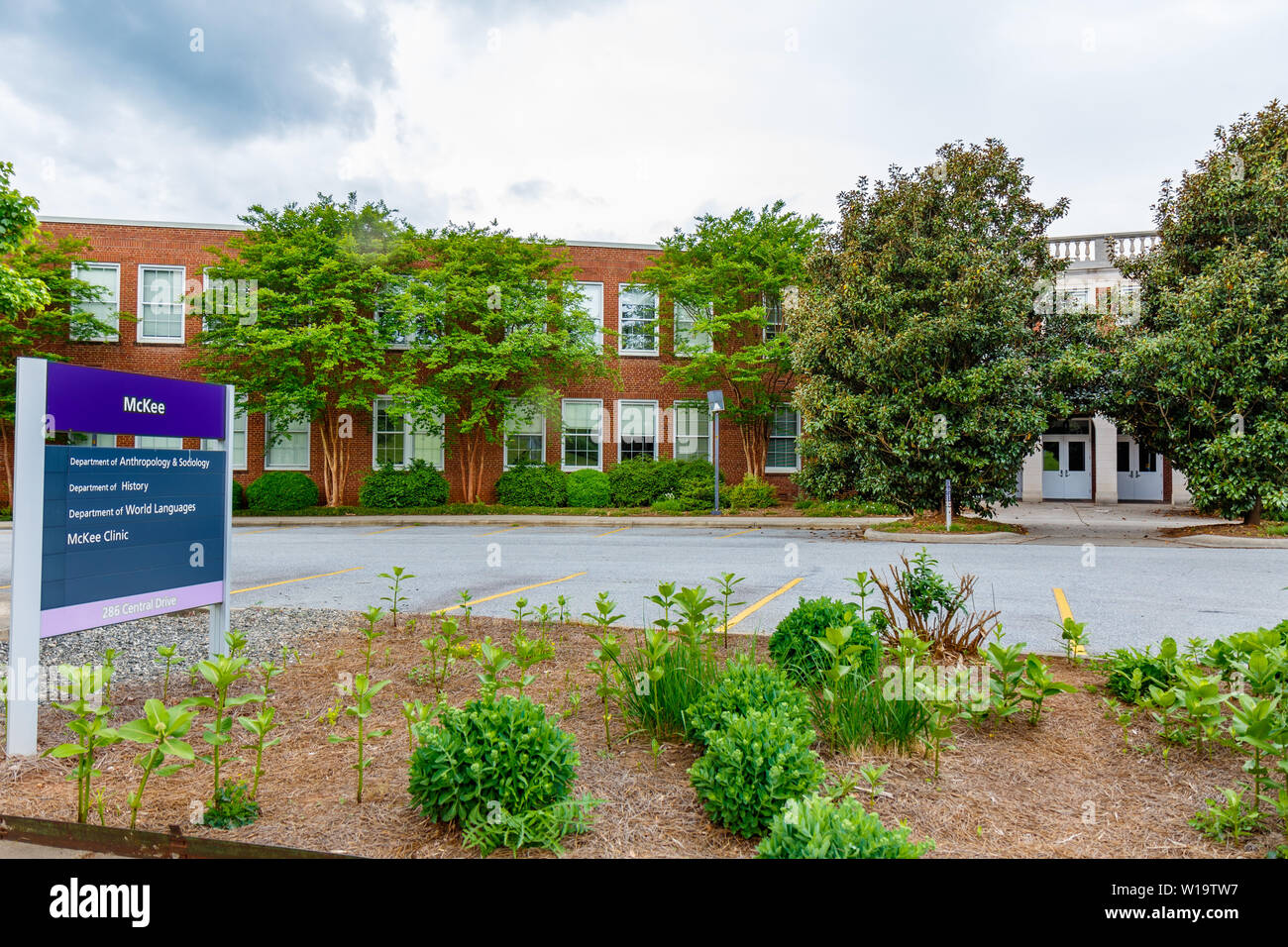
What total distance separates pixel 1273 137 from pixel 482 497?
73.9ft

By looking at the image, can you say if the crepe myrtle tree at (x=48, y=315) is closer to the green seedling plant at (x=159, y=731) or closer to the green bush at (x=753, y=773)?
the green seedling plant at (x=159, y=731)

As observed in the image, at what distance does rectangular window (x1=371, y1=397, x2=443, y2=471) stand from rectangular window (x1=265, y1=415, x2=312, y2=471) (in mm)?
2265

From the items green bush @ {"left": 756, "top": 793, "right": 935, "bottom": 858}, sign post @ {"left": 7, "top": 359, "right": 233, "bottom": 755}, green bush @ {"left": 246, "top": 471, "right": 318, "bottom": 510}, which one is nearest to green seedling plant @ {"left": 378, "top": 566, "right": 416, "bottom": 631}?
sign post @ {"left": 7, "top": 359, "right": 233, "bottom": 755}

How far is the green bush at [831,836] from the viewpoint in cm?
222

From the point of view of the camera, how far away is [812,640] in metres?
4.15

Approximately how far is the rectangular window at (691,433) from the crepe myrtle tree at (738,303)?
916 millimetres

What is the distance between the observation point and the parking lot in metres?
7.43

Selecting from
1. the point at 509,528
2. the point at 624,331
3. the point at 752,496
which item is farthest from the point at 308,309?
the point at 752,496

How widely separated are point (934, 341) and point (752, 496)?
8.64 metres

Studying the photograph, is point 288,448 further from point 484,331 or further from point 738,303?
point 738,303

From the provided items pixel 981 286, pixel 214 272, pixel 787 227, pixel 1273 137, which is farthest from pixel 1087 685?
pixel 214 272

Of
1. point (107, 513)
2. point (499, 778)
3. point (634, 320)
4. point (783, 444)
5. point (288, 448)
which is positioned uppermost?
point (634, 320)

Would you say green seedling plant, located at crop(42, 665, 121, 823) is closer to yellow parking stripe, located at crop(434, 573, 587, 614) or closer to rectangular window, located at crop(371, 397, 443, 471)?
yellow parking stripe, located at crop(434, 573, 587, 614)
